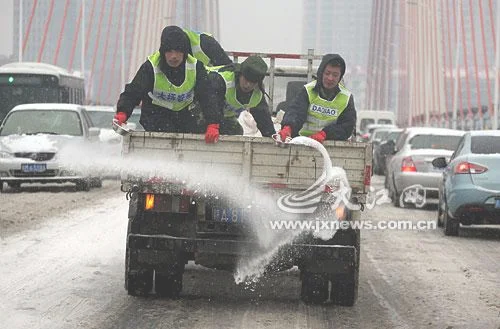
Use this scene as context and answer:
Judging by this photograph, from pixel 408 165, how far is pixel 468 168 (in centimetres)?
632

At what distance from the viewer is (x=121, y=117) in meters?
9.29

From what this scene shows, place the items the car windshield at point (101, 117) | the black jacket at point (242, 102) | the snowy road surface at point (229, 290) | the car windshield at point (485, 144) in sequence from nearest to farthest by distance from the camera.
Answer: the snowy road surface at point (229, 290) < the black jacket at point (242, 102) < the car windshield at point (485, 144) < the car windshield at point (101, 117)

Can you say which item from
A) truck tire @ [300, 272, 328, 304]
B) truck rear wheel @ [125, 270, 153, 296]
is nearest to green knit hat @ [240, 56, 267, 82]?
truck tire @ [300, 272, 328, 304]

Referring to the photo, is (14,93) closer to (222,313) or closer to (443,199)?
(443,199)

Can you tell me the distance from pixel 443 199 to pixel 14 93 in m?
18.9

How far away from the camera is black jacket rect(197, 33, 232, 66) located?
11453 millimetres

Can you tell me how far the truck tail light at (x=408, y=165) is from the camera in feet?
71.8

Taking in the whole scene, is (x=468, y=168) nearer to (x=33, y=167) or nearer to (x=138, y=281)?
(x=138, y=281)

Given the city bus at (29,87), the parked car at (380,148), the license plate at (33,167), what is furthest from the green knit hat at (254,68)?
the city bus at (29,87)

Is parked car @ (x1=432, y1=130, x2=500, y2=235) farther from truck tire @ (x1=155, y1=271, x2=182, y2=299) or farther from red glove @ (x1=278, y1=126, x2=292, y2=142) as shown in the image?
truck tire @ (x1=155, y1=271, x2=182, y2=299)

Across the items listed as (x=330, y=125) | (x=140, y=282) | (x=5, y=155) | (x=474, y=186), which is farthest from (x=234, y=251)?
(x=5, y=155)

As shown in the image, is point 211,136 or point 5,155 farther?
point 5,155

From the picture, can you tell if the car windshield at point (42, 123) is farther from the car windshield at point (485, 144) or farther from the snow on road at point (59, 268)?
the car windshield at point (485, 144)

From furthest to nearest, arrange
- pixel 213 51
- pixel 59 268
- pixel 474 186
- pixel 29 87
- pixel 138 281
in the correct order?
pixel 29 87, pixel 474 186, pixel 213 51, pixel 59 268, pixel 138 281
